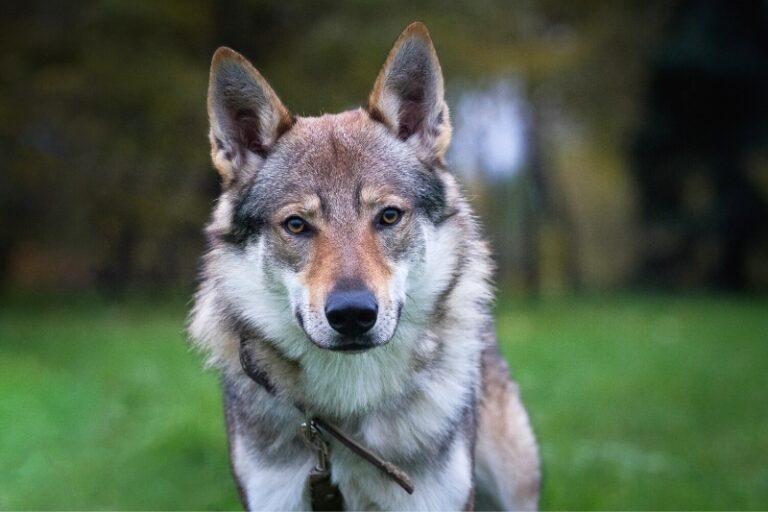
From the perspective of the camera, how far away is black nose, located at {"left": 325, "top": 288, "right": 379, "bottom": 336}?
10.3 ft

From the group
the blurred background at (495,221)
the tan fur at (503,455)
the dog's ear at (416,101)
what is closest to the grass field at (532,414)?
the blurred background at (495,221)

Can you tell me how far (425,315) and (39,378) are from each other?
20.2 feet

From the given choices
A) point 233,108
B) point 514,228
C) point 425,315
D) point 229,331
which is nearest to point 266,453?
point 229,331

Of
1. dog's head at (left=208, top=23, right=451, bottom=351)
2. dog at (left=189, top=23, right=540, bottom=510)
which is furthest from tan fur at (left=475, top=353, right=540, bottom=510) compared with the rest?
dog's head at (left=208, top=23, right=451, bottom=351)

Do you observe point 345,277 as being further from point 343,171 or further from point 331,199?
point 343,171

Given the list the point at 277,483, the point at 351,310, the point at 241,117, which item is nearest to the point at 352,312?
the point at 351,310

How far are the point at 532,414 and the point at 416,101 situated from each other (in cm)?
478

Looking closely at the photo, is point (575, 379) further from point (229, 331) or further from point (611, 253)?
point (611, 253)

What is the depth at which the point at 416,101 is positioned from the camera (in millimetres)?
3941

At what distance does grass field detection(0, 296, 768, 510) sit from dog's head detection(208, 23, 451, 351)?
186 cm

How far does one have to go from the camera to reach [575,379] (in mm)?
9656

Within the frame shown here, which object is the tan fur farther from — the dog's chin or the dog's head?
the dog's chin

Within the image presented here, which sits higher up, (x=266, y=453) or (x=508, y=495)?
(x=266, y=453)

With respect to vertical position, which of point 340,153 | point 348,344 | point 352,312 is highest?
point 340,153
